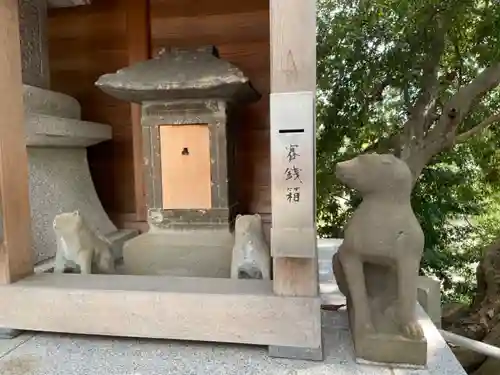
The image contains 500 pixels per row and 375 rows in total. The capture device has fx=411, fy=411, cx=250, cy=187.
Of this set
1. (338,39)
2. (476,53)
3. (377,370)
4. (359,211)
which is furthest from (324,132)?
(377,370)

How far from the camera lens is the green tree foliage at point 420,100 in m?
3.60

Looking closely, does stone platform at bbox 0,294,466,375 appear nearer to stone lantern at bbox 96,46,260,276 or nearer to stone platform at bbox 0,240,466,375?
stone platform at bbox 0,240,466,375

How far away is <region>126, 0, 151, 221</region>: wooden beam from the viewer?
2.71 metres

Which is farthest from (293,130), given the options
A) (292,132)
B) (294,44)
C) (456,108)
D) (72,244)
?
(456,108)

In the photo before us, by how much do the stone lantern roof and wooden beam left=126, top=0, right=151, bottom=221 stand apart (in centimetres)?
60

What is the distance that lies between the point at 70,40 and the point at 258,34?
→ 1.34m

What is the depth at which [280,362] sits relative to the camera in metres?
1.41

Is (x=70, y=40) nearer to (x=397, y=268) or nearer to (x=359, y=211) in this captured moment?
(x=359, y=211)

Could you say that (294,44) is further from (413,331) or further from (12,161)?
(12,161)

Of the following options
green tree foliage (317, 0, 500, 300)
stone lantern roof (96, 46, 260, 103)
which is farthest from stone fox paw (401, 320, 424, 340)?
green tree foliage (317, 0, 500, 300)

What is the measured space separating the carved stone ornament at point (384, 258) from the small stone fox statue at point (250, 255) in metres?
0.40

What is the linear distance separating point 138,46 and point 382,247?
83.5 inches

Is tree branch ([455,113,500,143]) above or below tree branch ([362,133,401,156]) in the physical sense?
above

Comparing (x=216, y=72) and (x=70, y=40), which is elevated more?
(x=70, y=40)
